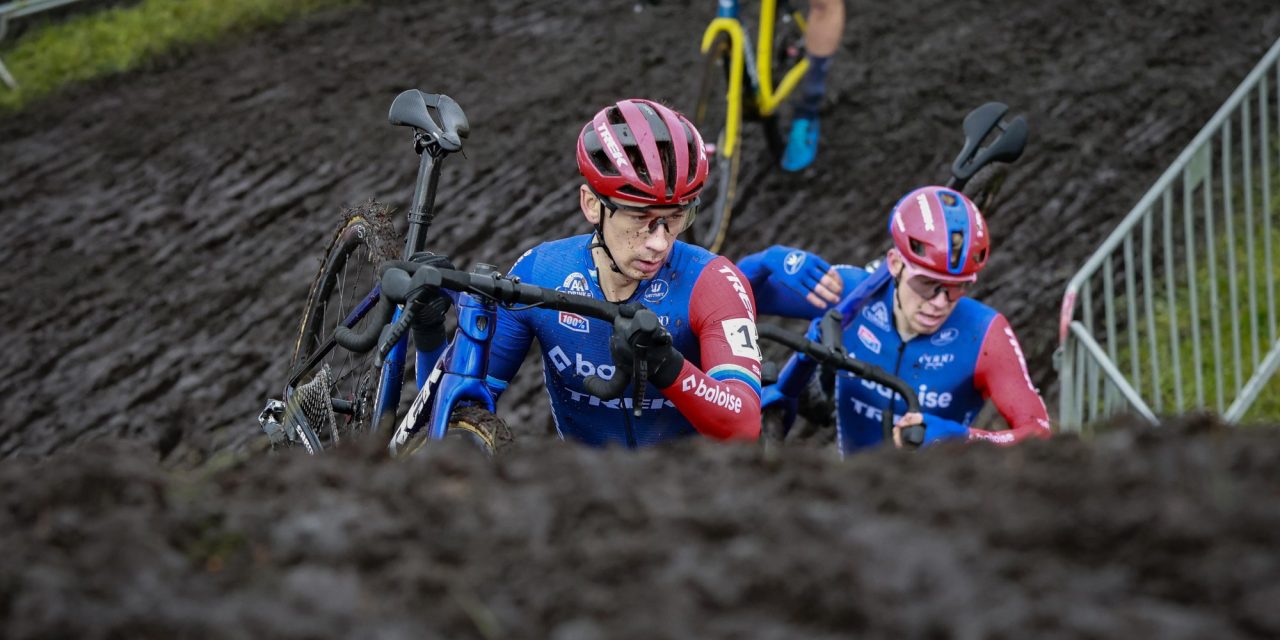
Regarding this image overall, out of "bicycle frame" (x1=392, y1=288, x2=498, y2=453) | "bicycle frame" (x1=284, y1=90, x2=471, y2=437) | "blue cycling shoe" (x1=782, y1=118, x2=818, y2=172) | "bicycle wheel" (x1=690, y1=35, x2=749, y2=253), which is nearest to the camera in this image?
"bicycle frame" (x1=392, y1=288, x2=498, y2=453)

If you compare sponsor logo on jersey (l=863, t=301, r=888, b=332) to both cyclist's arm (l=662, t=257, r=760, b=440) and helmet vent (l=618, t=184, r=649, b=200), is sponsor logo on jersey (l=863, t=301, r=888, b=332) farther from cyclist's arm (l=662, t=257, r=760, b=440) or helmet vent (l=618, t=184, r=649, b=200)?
helmet vent (l=618, t=184, r=649, b=200)

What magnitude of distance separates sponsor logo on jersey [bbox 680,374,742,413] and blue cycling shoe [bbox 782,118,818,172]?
5.71 metres

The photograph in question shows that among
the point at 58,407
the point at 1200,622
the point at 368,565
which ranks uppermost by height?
the point at 368,565

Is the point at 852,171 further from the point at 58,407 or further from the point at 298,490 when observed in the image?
the point at 298,490

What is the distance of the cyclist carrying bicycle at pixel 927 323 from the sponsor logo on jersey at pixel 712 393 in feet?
4.04

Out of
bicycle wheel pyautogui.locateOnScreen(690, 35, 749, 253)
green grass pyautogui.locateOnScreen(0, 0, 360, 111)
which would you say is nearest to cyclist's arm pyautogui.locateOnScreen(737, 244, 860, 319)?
bicycle wheel pyautogui.locateOnScreen(690, 35, 749, 253)

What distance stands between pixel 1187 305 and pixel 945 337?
121 inches

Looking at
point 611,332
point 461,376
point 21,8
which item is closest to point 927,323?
point 611,332

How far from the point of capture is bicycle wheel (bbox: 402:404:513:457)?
4.14m

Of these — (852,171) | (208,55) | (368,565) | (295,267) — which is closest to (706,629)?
(368,565)

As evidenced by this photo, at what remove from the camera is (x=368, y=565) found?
7.94 ft

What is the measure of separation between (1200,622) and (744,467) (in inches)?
38.5

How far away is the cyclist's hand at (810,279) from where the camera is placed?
625 centimetres

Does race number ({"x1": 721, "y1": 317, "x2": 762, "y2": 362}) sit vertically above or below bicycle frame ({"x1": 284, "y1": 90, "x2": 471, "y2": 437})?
below
